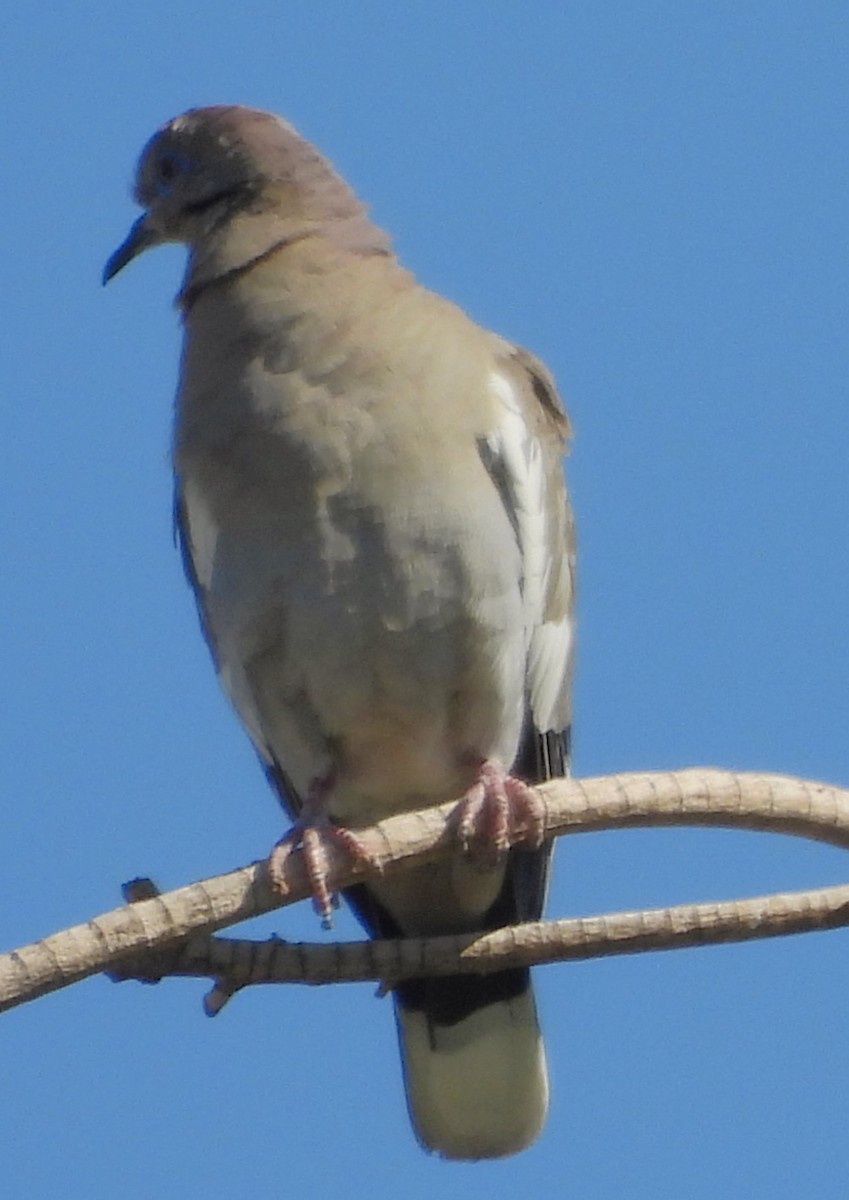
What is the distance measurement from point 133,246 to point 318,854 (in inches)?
88.8

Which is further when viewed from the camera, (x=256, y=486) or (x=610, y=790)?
(x=256, y=486)

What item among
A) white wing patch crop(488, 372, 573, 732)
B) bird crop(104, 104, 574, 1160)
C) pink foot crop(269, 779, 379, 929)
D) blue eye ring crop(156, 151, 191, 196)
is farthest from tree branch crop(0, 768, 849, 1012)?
blue eye ring crop(156, 151, 191, 196)

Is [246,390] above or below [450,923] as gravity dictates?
above

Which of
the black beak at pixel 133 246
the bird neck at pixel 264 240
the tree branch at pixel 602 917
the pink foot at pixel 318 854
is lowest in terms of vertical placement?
the tree branch at pixel 602 917

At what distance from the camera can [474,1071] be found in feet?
14.5

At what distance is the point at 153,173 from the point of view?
5250 mm

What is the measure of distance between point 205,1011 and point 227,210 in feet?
7.09

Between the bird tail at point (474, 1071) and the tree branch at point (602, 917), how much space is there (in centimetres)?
89

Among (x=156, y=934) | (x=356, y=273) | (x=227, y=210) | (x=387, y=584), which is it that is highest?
(x=227, y=210)

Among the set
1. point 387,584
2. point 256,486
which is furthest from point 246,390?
point 387,584

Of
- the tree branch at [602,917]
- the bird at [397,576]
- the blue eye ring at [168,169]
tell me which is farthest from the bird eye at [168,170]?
the tree branch at [602,917]

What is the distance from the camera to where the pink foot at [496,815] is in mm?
3652

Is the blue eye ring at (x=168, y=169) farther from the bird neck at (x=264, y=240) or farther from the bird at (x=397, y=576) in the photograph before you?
the bird at (x=397, y=576)

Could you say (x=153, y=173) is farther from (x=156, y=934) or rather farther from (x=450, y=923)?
(x=156, y=934)
